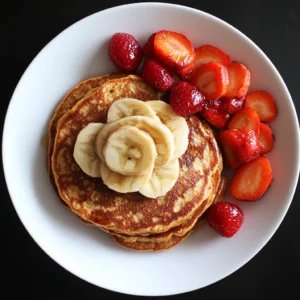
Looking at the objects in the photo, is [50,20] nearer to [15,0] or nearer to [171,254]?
[15,0]

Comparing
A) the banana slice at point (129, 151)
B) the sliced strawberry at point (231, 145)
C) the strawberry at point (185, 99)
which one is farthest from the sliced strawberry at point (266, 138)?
the banana slice at point (129, 151)

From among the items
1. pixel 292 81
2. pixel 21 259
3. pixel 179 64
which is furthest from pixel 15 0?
pixel 292 81

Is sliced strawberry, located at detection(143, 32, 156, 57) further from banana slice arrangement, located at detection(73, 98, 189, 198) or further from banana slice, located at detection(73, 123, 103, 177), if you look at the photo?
banana slice, located at detection(73, 123, 103, 177)

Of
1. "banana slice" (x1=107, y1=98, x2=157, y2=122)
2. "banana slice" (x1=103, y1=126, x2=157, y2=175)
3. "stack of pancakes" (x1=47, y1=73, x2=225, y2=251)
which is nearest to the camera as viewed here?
"banana slice" (x1=103, y1=126, x2=157, y2=175)

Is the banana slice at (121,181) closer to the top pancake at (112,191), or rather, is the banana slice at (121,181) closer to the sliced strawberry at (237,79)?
the top pancake at (112,191)

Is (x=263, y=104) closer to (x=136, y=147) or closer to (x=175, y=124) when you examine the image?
(x=175, y=124)

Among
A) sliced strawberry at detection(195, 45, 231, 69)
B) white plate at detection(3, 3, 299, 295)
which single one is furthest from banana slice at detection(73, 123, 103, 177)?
sliced strawberry at detection(195, 45, 231, 69)
